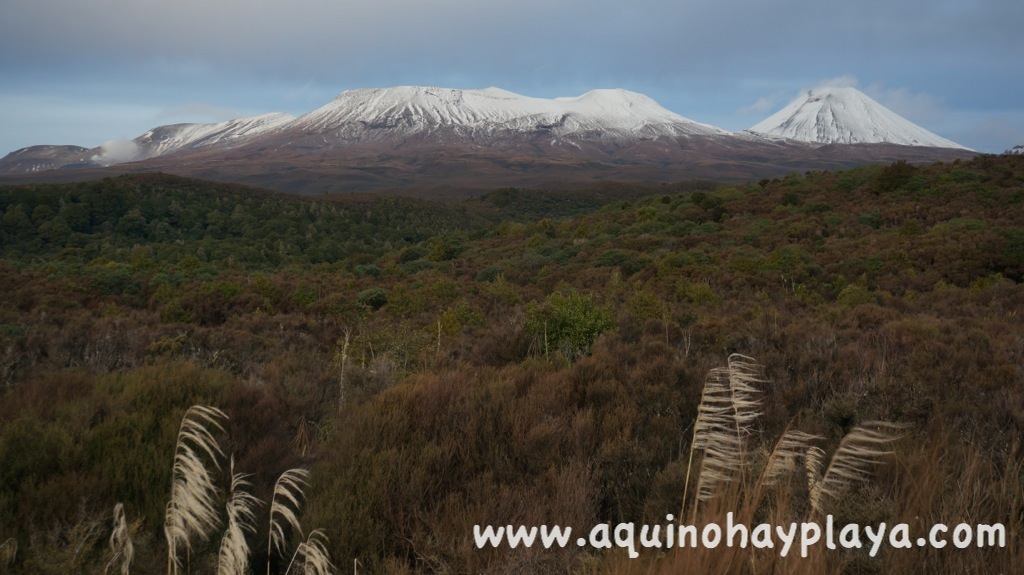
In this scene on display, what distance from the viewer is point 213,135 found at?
179m

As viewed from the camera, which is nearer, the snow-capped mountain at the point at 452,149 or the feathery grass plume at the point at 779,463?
the feathery grass plume at the point at 779,463

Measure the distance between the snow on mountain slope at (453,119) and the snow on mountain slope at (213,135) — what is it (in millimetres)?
14738

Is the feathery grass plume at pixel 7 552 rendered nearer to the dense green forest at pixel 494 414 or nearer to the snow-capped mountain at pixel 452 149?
the dense green forest at pixel 494 414

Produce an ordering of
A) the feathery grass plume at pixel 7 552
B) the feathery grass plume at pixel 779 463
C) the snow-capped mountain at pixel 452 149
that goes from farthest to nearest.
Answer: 1. the snow-capped mountain at pixel 452 149
2. the feathery grass plume at pixel 779 463
3. the feathery grass plume at pixel 7 552

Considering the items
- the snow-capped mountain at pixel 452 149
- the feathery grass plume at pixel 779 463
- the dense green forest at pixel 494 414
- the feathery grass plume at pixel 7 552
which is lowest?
the dense green forest at pixel 494 414

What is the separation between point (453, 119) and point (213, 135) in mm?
83739

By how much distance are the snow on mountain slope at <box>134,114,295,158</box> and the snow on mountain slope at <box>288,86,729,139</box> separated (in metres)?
14.7

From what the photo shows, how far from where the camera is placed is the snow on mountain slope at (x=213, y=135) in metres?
171

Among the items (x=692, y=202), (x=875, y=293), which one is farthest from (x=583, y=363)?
(x=692, y=202)

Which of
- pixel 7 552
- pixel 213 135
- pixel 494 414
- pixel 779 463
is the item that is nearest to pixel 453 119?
pixel 213 135

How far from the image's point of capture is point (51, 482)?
7.07 ft

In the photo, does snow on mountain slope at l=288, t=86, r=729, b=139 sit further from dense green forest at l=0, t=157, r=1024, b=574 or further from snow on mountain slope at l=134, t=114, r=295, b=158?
dense green forest at l=0, t=157, r=1024, b=574

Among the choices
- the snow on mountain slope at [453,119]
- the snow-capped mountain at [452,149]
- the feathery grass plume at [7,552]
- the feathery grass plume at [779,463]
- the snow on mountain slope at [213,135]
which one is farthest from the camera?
the snow on mountain slope at [213,135]

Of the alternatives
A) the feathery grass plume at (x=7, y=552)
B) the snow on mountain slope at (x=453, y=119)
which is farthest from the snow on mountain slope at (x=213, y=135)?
the feathery grass plume at (x=7, y=552)
